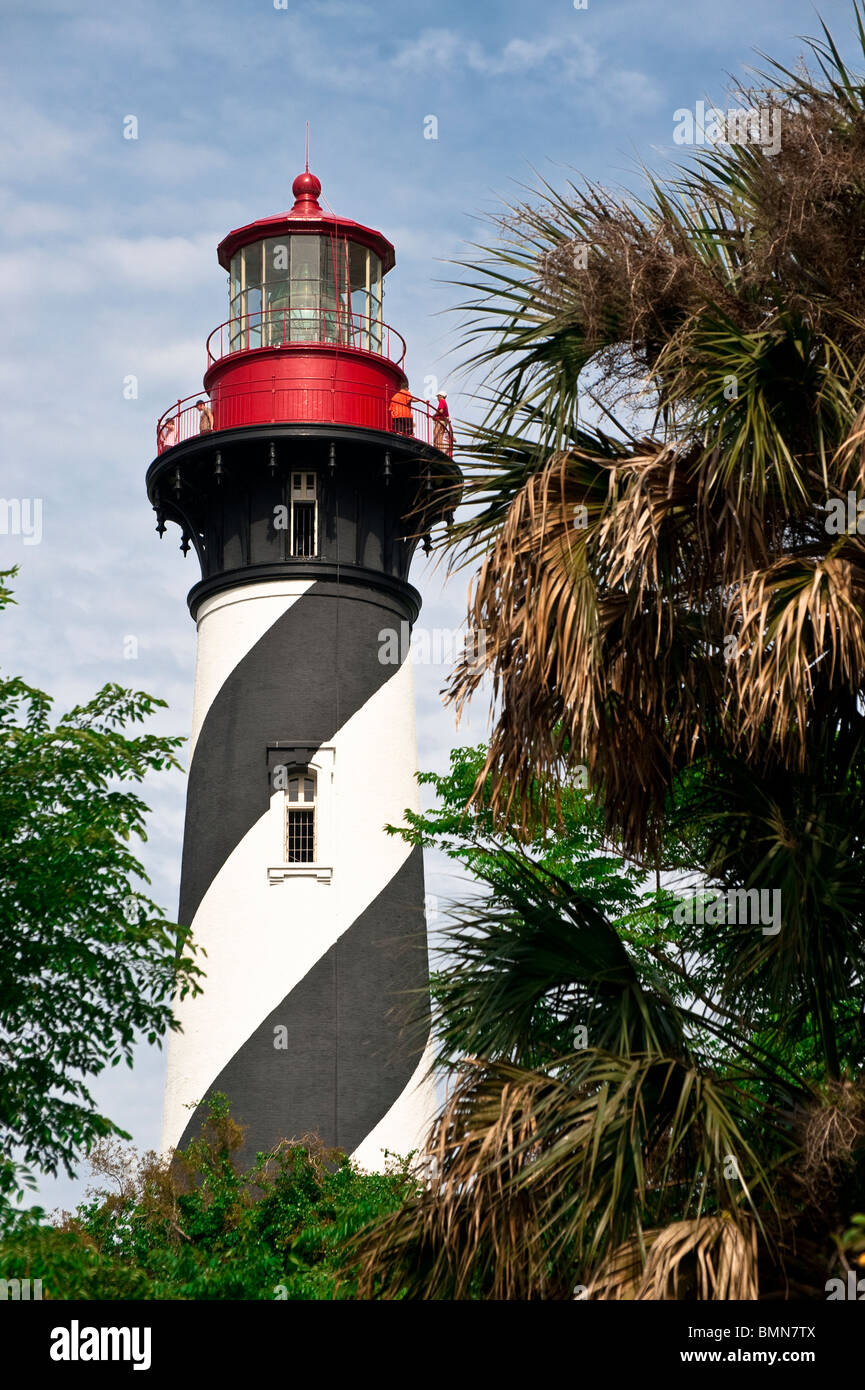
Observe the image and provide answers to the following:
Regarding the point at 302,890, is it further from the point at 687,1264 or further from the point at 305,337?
the point at 687,1264

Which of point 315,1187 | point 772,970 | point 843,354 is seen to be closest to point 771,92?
point 843,354

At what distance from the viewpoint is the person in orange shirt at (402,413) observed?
86.3 ft

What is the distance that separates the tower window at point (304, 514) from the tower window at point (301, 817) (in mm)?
3345

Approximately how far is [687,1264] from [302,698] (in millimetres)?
16943

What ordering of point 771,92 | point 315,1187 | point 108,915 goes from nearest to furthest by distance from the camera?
1. point 771,92
2. point 108,915
3. point 315,1187

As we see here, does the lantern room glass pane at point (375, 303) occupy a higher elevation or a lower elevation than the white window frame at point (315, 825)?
higher

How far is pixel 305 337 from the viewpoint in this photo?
84.7ft

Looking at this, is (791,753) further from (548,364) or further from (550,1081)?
(548,364)

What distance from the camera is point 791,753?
945cm

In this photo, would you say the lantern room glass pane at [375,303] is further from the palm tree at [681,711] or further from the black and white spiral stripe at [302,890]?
the palm tree at [681,711]

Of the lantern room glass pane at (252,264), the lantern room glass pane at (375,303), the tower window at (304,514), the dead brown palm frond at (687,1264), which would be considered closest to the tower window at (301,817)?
the tower window at (304,514)

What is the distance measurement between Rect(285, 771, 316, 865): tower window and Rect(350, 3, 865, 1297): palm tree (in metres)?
13.9

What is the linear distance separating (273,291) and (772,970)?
1875 centimetres

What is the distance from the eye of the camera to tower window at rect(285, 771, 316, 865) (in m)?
24.2
